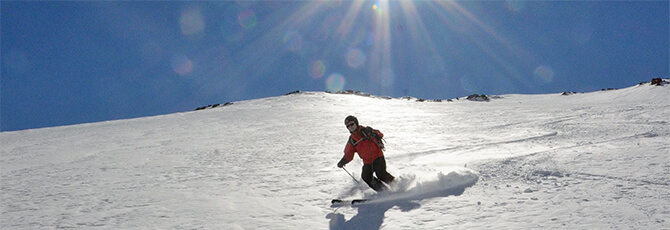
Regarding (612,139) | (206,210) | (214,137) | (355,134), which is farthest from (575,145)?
(214,137)

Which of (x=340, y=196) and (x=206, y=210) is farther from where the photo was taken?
(x=340, y=196)

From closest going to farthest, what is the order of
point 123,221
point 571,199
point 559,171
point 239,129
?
point 571,199 < point 123,221 < point 559,171 < point 239,129

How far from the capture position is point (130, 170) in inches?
356

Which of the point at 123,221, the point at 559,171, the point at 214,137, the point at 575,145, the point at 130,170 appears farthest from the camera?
the point at 214,137

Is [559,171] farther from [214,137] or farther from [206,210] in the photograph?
[214,137]

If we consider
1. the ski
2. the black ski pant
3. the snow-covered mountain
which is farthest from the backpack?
the ski

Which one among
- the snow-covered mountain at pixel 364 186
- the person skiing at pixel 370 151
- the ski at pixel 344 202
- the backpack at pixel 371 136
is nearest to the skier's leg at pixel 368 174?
the person skiing at pixel 370 151

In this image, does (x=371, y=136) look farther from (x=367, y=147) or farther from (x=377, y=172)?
(x=377, y=172)

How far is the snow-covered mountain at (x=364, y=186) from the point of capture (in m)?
4.78

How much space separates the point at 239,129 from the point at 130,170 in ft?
22.1

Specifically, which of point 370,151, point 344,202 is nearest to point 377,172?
point 370,151

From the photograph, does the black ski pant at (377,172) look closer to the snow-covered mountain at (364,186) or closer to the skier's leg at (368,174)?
the skier's leg at (368,174)

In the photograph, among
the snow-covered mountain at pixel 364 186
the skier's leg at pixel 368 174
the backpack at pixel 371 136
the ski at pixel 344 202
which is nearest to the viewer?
the snow-covered mountain at pixel 364 186

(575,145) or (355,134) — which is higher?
(355,134)
